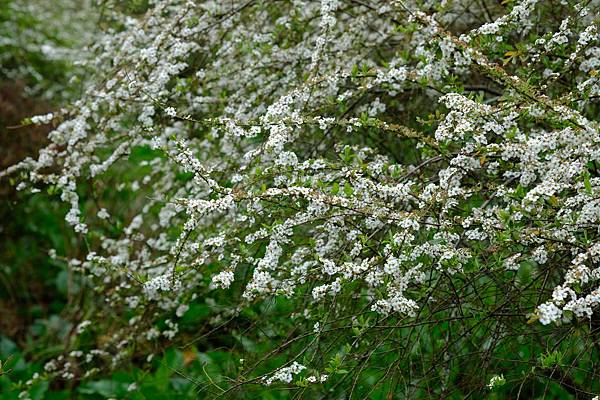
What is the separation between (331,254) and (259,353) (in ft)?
1.98

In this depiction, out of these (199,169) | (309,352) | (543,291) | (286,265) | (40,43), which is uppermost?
(40,43)

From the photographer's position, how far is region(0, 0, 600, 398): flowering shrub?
7.20 feet

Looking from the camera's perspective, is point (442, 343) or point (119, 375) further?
point (119, 375)

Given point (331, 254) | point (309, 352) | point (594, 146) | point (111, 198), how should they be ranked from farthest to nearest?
point (111, 198) → point (309, 352) → point (331, 254) → point (594, 146)

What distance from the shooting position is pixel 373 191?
7.66 ft

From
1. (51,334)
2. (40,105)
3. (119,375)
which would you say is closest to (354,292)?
(119,375)

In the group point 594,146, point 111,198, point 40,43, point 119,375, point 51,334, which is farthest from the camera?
point 40,43

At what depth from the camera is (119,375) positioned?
4113 millimetres

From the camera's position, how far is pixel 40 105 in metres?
5.69

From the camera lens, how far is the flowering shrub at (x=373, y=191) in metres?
2.20

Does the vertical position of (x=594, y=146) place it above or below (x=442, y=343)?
above

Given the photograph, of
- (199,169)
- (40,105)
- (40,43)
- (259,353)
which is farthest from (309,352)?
(40,43)

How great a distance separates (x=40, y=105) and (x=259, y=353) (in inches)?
139

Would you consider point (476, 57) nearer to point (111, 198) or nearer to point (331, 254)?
point (331, 254)
